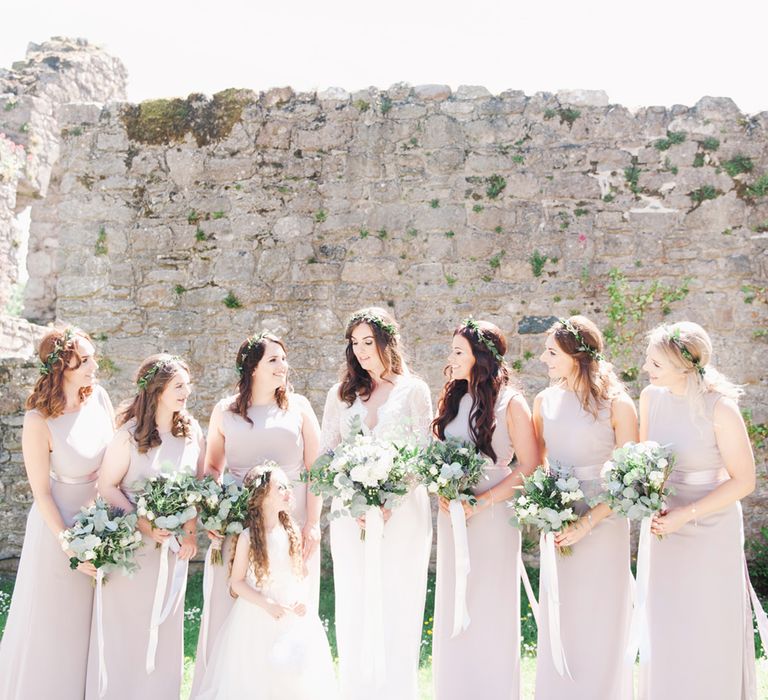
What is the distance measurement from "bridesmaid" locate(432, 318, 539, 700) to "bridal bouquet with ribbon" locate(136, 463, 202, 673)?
1387mm

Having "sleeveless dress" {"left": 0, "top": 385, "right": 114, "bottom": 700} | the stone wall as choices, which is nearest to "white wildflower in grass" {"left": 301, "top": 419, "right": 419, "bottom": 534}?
"sleeveless dress" {"left": 0, "top": 385, "right": 114, "bottom": 700}

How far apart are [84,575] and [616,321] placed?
15.6 ft

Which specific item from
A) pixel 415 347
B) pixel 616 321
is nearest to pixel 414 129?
pixel 415 347

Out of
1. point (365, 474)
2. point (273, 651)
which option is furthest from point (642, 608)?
point (273, 651)

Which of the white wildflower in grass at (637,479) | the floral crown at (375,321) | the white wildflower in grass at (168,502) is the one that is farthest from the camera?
the floral crown at (375,321)

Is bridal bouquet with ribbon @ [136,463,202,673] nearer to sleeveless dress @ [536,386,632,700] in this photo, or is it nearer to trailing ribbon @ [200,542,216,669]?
trailing ribbon @ [200,542,216,669]

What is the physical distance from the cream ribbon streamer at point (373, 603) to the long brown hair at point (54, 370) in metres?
1.87

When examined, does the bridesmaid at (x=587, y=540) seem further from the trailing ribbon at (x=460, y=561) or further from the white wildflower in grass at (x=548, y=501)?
the trailing ribbon at (x=460, y=561)

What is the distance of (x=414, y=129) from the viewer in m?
7.17

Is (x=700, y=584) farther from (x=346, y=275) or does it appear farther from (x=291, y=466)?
(x=346, y=275)

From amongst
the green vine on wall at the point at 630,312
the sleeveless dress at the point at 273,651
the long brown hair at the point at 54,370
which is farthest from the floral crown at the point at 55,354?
the green vine on wall at the point at 630,312

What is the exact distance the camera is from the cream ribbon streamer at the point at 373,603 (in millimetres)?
4246

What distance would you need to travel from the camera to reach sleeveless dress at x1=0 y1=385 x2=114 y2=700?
424cm

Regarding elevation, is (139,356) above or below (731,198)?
below
